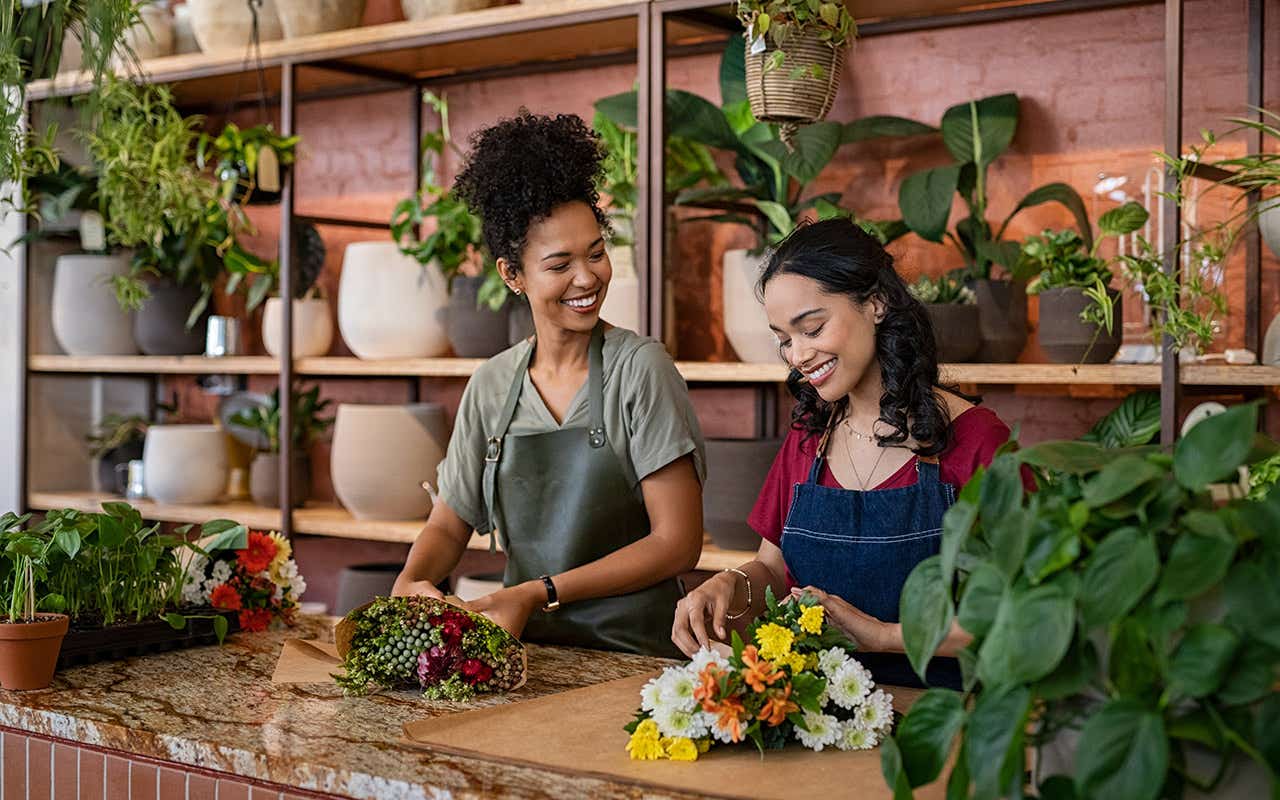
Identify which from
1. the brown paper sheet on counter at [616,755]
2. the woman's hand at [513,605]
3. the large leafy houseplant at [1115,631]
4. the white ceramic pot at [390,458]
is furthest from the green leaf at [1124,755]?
the white ceramic pot at [390,458]

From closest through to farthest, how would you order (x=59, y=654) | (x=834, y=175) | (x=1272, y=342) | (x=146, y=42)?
(x=59, y=654) → (x=1272, y=342) → (x=834, y=175) → (x=146, y=42)

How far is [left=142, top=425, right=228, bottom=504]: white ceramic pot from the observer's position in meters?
4.39

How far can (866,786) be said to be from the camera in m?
1.46

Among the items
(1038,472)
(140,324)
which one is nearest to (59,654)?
(1038,472)

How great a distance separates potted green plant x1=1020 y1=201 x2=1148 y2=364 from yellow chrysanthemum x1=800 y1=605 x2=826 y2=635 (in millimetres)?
1633

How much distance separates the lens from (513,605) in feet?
7.18

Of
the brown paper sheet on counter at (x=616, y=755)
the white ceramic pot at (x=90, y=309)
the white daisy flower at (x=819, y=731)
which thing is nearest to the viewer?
the brown paper sheet on counter at (x=616, y=755)

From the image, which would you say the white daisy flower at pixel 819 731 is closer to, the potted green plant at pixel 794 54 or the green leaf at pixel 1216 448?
the green leaf at pixel 1216 448

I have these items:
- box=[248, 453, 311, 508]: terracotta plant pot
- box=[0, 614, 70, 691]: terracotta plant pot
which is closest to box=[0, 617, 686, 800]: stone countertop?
box=[0, 614, 70, 691]: terracotta plant pot

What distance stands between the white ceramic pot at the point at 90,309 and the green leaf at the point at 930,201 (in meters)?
2.61

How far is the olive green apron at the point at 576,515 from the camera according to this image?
249 cm

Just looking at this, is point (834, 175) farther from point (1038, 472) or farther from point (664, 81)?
point (1038, 472)

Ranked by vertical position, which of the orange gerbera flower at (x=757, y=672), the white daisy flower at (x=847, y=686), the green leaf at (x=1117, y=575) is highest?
the green leaf at (x=1117, y=575)

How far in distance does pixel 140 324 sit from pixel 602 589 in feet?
8.77
